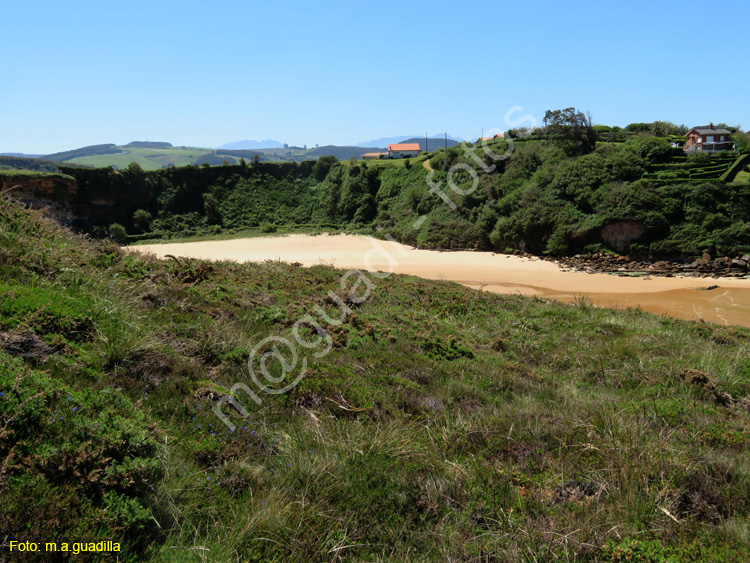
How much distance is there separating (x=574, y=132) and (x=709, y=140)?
51.7ft

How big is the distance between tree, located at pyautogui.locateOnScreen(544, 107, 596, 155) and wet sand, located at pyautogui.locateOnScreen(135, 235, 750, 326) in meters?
14.6

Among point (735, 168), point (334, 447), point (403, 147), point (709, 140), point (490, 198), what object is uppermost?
point (403, 147)

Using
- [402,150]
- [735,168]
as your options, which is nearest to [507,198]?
[735,168]

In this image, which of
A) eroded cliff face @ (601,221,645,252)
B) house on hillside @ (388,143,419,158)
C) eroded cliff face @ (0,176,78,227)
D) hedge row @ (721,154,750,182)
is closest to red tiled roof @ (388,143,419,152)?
house on hillside @ (388,143,419,158)

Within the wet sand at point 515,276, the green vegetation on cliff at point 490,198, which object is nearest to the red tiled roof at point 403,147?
the green vegetation on cliff at point 490,198

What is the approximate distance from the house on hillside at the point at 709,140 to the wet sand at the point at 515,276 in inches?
974

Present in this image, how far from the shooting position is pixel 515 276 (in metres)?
27.5

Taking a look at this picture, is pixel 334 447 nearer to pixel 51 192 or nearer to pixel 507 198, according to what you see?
pixel 507 198

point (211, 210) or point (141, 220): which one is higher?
point (211, 210)

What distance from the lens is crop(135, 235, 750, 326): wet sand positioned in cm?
2034

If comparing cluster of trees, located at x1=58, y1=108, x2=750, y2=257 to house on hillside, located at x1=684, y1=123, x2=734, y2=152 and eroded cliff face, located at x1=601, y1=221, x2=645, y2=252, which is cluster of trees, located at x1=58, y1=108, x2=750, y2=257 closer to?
eroded cliff face, located at x1=601, y1=221, x2=645, y2=252

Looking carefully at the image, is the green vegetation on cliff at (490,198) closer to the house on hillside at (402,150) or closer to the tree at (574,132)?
the tree at (574,132)

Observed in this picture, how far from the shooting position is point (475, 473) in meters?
3.73

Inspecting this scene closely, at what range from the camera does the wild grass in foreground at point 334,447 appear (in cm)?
273
